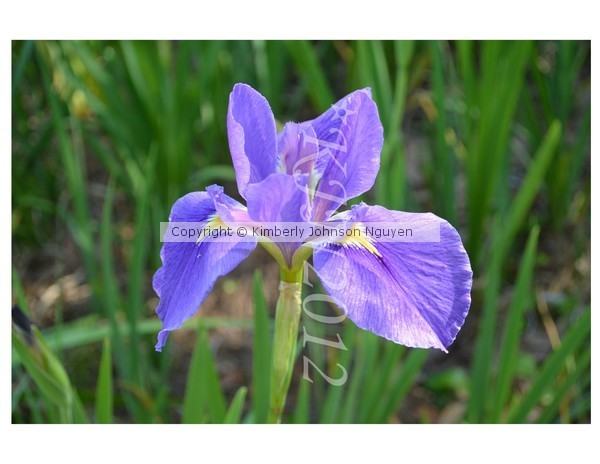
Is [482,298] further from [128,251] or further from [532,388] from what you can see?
[128,251]

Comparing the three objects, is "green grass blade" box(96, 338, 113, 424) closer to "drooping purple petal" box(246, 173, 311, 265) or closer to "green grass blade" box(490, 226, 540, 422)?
"drooping purple petal" box(246, 173, 311, 265)

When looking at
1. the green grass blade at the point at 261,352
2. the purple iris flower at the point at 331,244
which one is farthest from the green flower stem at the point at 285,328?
the green grass blade at the point at 261,352

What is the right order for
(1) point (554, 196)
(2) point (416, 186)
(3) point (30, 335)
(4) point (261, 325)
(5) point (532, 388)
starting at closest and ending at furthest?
(3) point (30, 335)
(4) point (261, 325)
(5) point (532, 388)
(1) point (554, 196)
(2) point (416, 186)

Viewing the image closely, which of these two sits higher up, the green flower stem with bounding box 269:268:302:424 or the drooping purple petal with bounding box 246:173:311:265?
the drooping purple petal with bounding box 246:173:311:265

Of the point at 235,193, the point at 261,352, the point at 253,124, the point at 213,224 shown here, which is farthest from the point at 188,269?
the point at 235,193

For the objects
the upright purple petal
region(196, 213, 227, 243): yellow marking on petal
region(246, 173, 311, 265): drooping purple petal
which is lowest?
region(196, 213, 227, 243): yellow marking on petal

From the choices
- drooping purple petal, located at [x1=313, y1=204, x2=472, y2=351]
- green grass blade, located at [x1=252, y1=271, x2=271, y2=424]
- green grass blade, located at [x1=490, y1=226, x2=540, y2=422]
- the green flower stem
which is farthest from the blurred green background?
drooping purple petal, located at [x1=313, y1=204, x2=472, y2=351]

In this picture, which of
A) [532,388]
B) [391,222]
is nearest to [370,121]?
[391,222]

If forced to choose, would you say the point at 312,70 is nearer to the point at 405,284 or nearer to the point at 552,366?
the point at 552,366
